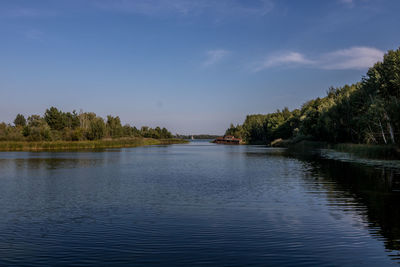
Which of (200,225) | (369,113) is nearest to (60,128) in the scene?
(369,113)

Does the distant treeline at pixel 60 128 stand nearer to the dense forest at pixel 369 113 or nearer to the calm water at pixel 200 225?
the dense forest at pixel 369 113

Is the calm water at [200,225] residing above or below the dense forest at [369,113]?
below

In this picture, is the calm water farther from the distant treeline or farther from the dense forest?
the distant treeline

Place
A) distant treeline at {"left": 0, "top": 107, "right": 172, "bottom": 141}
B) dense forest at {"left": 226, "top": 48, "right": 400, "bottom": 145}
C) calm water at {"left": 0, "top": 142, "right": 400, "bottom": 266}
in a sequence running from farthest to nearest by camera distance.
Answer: distant treeline at {"left": 0, "top": 107, "right": 172, "bottom": 141}, dense forest at {"left": 226, "top": 48, "right": 400, "bottom": 145}, calm water at {"left": 0, "top": 142, "right": 400, "bottom": 266}

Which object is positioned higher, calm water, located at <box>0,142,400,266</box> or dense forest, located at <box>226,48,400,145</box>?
dense forest, located at <box>226,48,400,145</box>

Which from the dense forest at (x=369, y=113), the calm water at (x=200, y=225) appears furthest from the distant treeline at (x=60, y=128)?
the calm water at (x=200, y=225)

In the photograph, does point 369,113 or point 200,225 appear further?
point 369,113

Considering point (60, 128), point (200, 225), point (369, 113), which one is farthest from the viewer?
point (60, 128)

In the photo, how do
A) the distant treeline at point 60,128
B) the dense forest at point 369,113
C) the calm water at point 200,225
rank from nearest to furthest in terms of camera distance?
the calm water at point 200,225, the dense forest at point 369,113, the distant treeline at point 60,128

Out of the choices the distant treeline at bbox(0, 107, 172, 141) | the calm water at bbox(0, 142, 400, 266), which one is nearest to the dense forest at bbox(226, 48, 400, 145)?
the calm water at bbox(0, 142, 400, 266)

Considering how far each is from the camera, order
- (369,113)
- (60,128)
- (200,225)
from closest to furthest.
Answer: (200,225) < (369,113) < (60,128)

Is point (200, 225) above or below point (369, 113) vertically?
below

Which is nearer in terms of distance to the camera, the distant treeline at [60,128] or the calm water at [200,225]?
the calm water at [200,225]

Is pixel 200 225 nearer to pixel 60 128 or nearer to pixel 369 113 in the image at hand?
pixel 369 113
